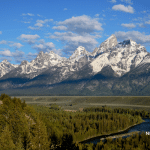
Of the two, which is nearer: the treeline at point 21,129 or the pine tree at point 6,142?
the pine tree at point 6,142

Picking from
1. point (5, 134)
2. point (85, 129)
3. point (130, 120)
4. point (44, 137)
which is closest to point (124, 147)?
point (44, 137)

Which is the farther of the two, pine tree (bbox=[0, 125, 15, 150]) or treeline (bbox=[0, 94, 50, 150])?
treeline (bbox=[0, 94, 50, 150])

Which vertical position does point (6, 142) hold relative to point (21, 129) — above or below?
below

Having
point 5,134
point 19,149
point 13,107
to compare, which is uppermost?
point 13,107

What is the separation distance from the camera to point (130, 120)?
543 ft

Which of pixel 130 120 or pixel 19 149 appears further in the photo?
pixel 130 120

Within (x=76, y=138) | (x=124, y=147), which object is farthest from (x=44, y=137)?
(x=76, y=138)

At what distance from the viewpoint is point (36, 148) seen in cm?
7150

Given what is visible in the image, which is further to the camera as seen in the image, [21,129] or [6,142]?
[21,129]

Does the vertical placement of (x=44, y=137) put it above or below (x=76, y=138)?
above

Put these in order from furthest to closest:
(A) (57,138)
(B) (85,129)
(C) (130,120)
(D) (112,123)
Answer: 1. (C) (130,120)
2. (D) (112,123)
3. (B) (85,129)
4. (A) (57,138)

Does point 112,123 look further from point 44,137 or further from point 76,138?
point 44,137

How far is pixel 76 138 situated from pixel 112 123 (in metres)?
35.5

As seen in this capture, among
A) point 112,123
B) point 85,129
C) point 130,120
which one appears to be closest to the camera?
point 85,129
